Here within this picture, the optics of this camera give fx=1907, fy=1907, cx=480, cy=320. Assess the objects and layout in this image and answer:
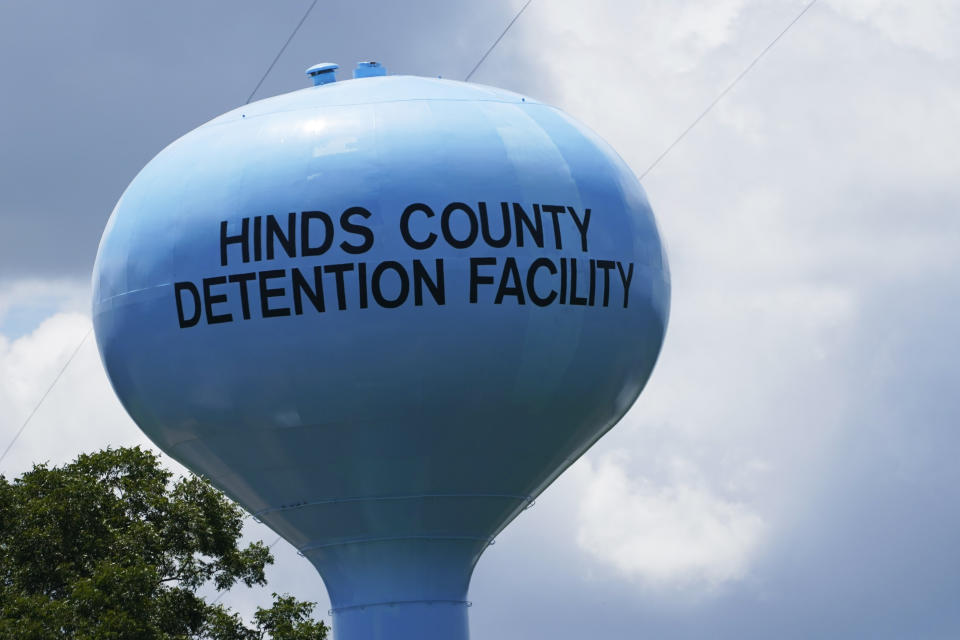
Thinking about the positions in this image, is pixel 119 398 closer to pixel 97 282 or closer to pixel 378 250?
pixel 97 282

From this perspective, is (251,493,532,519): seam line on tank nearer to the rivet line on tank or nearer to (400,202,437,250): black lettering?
the rivet line on tank

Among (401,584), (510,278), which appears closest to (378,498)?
(401,584)

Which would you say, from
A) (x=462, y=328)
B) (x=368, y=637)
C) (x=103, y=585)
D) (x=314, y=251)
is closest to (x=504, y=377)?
(x=462, y=328)

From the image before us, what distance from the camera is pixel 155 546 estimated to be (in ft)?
101

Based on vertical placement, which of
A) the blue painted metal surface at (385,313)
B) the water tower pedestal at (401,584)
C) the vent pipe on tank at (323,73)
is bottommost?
the water tower pedestal at (401,584)

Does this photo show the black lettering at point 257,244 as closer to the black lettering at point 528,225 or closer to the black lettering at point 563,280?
the black lettering at point 528,225

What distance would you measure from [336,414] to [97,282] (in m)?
3.84

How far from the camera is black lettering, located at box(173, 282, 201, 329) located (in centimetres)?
2161

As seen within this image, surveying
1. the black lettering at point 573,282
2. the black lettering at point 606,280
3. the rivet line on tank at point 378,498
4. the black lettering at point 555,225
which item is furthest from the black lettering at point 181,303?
the black lettering at point 606,280

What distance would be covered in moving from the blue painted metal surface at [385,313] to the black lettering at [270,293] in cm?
3

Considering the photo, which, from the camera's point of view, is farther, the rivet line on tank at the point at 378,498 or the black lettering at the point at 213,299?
the rivet line on tank at the point at 378,498

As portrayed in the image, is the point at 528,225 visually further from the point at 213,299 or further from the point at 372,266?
the point at 213,299

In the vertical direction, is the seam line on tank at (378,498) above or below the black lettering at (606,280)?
below

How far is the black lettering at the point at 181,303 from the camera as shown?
70.9 ft
